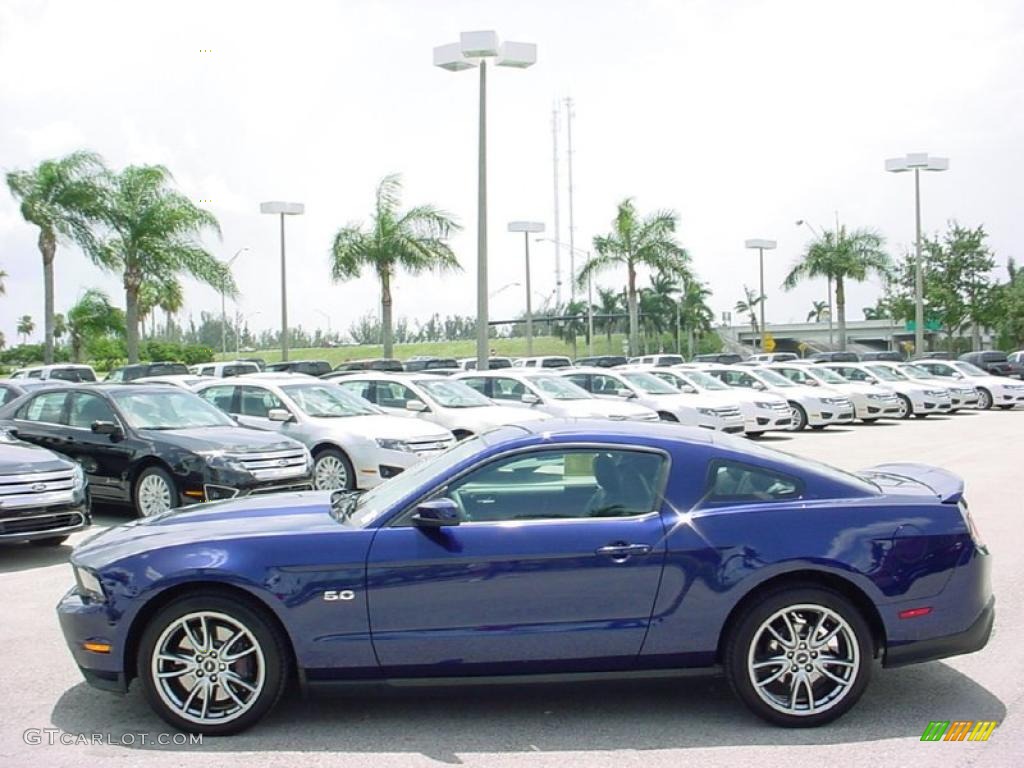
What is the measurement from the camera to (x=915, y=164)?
41.2 meters

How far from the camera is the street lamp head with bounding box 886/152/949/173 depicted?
1624 inches

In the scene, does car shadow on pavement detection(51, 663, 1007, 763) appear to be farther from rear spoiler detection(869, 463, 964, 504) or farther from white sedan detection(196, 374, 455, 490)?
white sedan detection(196, 374, 455, 490)

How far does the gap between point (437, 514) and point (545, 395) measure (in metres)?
14.6

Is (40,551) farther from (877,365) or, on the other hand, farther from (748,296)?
(748,296)

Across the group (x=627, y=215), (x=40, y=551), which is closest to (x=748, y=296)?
(x=627, y=215)

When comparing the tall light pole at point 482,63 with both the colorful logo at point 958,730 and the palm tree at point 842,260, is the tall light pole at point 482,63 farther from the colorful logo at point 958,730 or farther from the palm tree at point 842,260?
the palm tree at point 842,260

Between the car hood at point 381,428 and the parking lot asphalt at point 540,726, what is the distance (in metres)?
7.13

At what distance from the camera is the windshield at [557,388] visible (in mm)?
19969

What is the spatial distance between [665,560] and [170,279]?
30597mm

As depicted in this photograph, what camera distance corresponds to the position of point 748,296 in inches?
3829

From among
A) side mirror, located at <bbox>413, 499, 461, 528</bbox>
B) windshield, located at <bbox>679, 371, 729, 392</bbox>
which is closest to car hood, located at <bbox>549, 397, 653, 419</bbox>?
windshield, located at <bbox>679, 371, 729, 392</bbox>

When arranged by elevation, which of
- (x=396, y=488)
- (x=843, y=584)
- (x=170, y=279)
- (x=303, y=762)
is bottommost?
(x=303, y=762)

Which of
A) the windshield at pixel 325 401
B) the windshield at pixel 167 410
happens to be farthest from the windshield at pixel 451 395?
the windshield at pixel 167 410

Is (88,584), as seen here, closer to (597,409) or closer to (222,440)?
(222,440)
